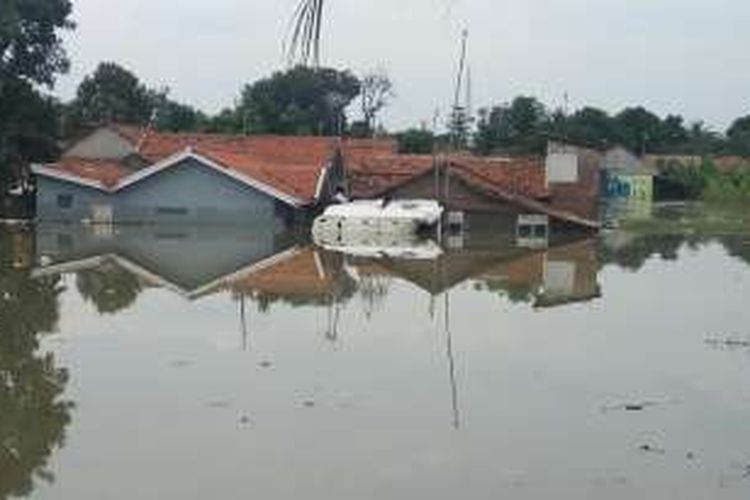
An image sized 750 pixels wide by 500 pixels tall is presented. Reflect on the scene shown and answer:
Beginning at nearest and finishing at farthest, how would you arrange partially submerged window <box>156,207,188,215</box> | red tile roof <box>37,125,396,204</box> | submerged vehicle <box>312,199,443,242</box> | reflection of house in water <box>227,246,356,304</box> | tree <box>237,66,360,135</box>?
reflection of house in water <box>227,246,356,304</box> → submerged vehicle <box>312,199,443,242</box> → red tile roof <box>37,125,396,204</box> → partially submerged window <box>156,207,188,215</box> → tree <box>237,66,360,135</box>

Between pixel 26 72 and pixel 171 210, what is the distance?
477cm

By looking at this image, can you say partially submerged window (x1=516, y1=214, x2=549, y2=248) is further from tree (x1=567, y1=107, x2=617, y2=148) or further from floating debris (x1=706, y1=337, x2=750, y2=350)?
tree (x1=567, y1=107, x2=617, y2=148)

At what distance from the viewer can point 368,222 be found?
31500 millimetres

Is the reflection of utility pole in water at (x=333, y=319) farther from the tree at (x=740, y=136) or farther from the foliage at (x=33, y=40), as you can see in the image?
the tree at (x=740, y=136)

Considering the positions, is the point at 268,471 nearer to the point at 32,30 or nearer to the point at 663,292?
the point at 663,292

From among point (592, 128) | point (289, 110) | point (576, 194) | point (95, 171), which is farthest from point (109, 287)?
point (592, 128)

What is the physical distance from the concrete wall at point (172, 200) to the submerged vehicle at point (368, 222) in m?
2.75

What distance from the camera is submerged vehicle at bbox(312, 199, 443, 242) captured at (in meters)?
31.2

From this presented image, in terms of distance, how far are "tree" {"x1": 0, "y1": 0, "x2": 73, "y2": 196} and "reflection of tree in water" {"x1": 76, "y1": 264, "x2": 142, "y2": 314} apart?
36.3 feet

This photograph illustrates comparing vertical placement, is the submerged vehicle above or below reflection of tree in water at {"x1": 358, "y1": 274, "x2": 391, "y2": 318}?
above

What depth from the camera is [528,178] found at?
36.3 m

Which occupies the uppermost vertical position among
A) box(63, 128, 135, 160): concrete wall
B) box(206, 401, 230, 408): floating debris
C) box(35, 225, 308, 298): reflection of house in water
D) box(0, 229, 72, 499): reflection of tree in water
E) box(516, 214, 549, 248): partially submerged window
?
box(63, 128, 135, 160): concrete wall

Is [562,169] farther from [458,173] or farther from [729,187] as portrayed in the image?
[729,187]

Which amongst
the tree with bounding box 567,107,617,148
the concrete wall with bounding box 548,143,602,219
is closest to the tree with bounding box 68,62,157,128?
the tree with bounding box 567,107,617,148
